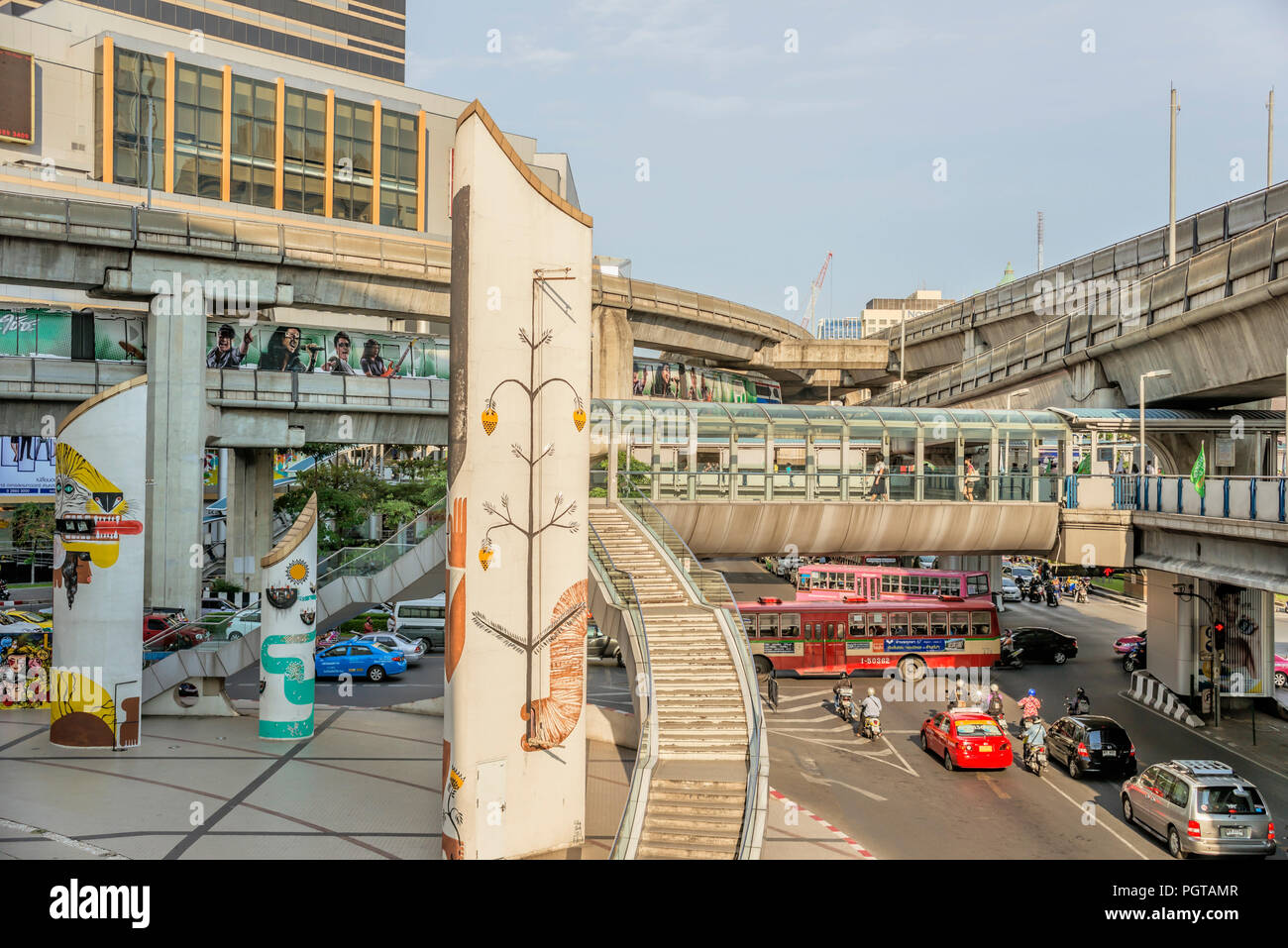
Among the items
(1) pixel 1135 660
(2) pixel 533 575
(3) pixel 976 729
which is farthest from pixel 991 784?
(1) pixel 1135 660

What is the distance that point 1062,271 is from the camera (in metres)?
40.9

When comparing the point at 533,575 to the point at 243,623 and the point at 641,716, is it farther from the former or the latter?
the point at 243,623

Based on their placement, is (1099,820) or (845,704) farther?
(845,704)

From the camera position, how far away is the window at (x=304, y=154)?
6138 cm

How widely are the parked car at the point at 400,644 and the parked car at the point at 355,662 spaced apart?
0.66 metres

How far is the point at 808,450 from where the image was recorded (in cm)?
3094

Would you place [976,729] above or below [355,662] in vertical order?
above

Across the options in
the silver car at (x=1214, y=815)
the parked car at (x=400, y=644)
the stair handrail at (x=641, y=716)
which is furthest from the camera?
the parked car at (x=400, y=644)

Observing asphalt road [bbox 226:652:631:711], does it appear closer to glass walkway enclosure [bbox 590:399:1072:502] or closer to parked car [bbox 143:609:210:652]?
parked car [bbox 143:609:210:652]

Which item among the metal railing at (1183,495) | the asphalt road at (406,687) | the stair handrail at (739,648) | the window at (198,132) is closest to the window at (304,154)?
the window at (198,132)

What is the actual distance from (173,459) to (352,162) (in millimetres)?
36610

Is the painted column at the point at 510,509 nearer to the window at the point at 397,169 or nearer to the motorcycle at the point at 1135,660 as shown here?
the motorcycle at the point at 1135,660
